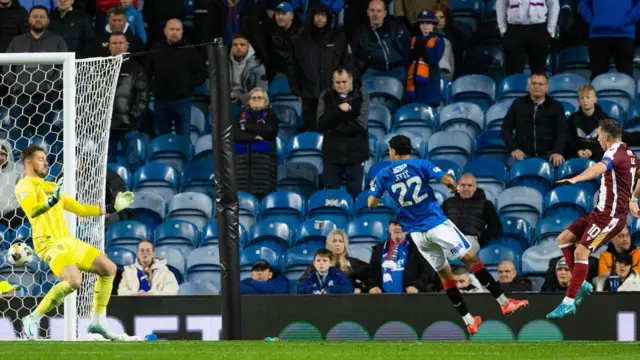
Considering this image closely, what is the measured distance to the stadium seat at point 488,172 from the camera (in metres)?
14.5

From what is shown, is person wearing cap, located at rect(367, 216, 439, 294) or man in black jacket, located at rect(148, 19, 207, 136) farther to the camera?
man in black jacket, located at rect(148, 19, 207, 136)

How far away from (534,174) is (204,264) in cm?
394

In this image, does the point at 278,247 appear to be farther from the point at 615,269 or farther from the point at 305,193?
the point at 615,269

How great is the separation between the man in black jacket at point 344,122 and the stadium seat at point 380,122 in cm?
105

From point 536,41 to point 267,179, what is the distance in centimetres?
375

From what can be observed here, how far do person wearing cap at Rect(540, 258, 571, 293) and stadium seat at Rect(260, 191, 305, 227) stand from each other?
11.3 feet

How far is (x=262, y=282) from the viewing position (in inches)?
502

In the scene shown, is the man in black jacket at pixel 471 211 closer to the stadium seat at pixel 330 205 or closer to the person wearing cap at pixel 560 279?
the person wearing cap at pixel 560 279

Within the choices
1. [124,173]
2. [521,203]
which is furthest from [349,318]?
[124,173]

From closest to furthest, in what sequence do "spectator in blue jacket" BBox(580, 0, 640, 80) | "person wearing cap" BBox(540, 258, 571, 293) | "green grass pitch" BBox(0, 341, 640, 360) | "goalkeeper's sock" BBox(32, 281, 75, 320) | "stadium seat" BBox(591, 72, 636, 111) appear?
"green grass pitch" BBox(0, 341, 640, 360) < "goalkeeper's sock" BBox(32, 281, 75, 320) < "person wearing cap" BBox(540, 258, 571, 293) < "spectator in blue jacket" BBox(580, 0, 640, 80) < "stadium seat" BBox(591, 72, 636, 111)

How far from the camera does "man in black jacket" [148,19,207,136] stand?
15688 millimetres

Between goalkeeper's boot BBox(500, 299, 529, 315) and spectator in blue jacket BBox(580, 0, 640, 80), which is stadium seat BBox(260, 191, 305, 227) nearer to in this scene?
spectator in blue jacket BBox(580, 0, 640, 80)

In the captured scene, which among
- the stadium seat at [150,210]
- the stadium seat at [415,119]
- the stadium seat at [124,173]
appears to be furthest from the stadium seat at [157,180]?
the stadium seat at [415,119]

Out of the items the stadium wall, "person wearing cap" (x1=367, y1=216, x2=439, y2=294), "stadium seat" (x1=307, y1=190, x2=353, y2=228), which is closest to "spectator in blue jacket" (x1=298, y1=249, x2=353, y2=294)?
"person wearing cap" (x1=367, y1=216, x2=439, y2=294)
